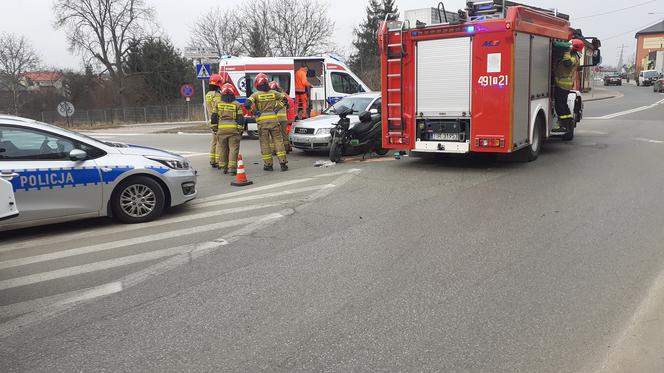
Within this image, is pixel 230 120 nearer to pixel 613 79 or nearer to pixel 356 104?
pixel 356 104

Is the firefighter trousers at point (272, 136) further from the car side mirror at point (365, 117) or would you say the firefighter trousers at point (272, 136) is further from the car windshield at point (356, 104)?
the car windshield at point (356, 104)

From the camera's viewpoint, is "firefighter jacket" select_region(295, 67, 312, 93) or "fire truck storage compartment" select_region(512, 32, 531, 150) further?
"firefighter jacket" select_region(295, 67, 312, 93)

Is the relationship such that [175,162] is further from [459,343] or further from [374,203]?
[459,343]

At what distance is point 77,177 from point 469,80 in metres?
6.80

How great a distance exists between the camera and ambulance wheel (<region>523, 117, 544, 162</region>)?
1120 cm

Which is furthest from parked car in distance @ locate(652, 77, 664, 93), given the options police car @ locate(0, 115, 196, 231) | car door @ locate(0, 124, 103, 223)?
car door @ locate(0, 124, 103, 223)

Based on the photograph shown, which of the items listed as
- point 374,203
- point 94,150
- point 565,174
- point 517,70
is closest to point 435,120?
point 517,70

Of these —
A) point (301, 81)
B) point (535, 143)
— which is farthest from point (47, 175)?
point (301, 81)

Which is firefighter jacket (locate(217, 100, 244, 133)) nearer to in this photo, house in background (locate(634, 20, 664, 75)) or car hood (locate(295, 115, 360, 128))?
car hood (locate(295, 115, 360, 128))

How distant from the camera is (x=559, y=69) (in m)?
12.0

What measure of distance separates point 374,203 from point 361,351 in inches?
178

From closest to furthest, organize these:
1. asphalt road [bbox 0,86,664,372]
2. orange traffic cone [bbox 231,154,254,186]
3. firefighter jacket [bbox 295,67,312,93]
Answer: asphalt road [bbox 0,86,664,372] < orange traffic cone [bbox 231,154,254,186] < firefighter jacket [bbox 295,67,312,93]

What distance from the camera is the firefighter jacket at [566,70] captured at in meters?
11.8

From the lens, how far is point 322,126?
1320 cm
